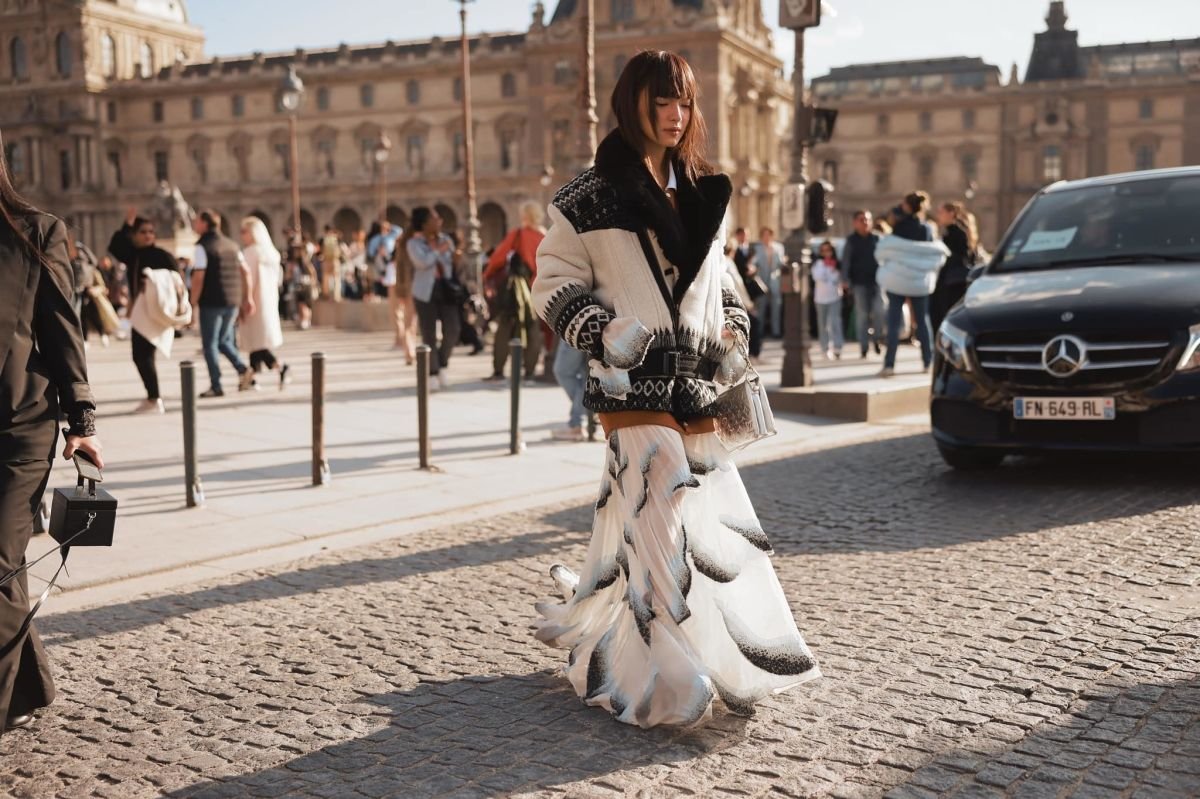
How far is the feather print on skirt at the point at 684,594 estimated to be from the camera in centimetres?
353

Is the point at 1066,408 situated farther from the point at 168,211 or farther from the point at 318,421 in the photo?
the point at 168,211

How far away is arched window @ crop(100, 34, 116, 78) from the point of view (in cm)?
8862

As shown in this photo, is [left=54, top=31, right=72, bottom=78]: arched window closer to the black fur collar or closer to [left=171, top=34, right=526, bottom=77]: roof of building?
[left=171, top=34, right=526, bottom=77]: roof of building

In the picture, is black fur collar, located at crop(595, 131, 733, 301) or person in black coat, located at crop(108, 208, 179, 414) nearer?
black fur collar, located at crop(595, 131, 733, 301)

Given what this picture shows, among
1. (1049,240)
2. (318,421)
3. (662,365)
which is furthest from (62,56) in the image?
(662,365)

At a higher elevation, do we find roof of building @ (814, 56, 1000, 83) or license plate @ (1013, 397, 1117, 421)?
roof of building @ (814, 56, 1000, 83)

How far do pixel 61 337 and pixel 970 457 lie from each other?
549 cm

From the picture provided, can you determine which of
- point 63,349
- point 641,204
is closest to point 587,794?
point 641,204

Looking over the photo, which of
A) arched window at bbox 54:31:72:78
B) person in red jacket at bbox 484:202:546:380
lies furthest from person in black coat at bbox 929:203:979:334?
arched window at bbox 54:31:72:78

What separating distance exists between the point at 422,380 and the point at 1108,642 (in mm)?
4953

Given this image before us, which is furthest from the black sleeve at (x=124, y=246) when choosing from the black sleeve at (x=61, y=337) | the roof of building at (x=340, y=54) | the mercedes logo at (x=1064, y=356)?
the roof of building at (x=340, y=54)

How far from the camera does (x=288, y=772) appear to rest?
3.38m

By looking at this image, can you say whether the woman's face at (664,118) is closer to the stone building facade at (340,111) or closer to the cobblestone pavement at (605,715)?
the cobblestone pavement at (605,715)

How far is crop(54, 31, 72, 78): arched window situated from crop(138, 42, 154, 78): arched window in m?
5.31
